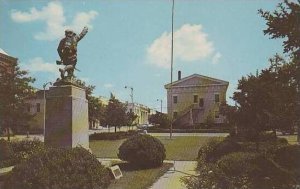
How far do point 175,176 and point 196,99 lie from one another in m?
40.3

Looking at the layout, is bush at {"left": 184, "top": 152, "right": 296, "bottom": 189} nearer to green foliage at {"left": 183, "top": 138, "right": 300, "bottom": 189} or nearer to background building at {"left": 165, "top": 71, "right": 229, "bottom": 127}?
green foliage at {"left": 183, "top": 138, "right": 300, "bottom": 189}

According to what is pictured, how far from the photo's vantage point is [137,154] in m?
13.4

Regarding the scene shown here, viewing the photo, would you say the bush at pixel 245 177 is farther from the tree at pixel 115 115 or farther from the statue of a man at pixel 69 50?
the tree at pixel 115 115

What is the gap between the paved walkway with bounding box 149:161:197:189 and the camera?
34.0 ft

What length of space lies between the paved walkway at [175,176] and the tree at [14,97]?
9897mm

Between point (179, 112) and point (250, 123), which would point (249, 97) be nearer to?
point (250, 123)

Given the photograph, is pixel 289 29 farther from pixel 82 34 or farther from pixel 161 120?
pixel 161 120

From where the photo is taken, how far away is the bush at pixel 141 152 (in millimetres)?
13391

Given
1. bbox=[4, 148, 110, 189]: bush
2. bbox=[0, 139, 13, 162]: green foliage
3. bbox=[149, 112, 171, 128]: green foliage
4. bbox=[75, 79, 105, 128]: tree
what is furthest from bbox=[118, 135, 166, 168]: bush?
bbox=[149, 112, 171, 128]: green foliage

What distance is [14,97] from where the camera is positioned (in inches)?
838

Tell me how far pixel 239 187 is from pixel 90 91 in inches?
1003

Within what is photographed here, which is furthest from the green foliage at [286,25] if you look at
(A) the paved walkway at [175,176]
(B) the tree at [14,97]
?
(B) the tree at [14,97]

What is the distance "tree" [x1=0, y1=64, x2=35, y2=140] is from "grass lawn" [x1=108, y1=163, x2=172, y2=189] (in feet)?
31.1

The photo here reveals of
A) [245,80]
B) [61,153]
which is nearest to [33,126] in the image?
[245,80]
